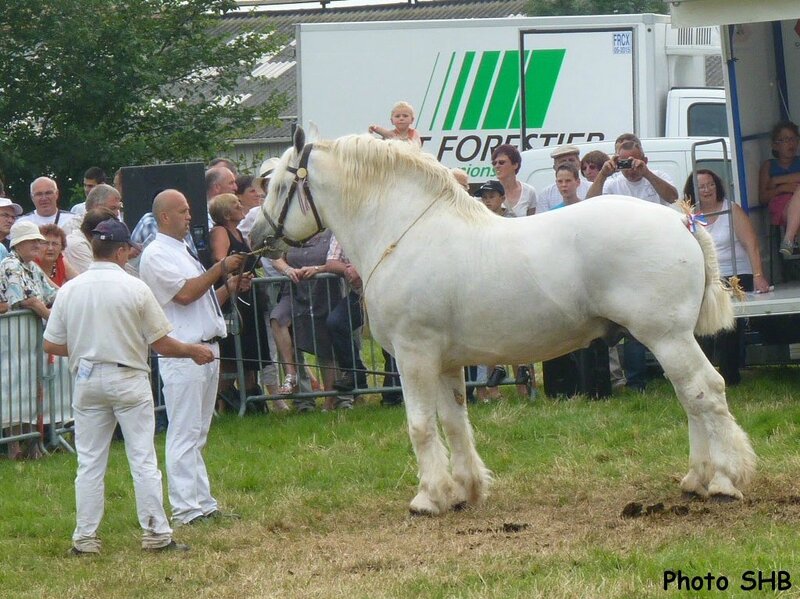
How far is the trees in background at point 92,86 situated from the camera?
20.2 metres

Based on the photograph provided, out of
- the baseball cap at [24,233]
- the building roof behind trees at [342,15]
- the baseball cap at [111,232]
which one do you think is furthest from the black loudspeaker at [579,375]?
the building roof behind trees at [342,15]

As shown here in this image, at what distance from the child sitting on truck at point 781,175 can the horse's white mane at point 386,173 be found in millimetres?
4066

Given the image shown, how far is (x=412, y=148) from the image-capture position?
8.34m

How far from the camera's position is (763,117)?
11617mm

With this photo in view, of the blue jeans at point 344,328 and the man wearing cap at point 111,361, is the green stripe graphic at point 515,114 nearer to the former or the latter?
the blue jeans at point 344,328

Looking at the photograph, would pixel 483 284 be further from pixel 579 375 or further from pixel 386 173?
pixel 579 375

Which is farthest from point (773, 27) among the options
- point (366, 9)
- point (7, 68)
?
point (366, 9)

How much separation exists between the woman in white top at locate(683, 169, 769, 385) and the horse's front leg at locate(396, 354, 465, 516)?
3.77 m

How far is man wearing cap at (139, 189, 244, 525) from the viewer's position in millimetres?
8195

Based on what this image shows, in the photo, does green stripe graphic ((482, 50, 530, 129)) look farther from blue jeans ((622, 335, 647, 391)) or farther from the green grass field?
the green grass field

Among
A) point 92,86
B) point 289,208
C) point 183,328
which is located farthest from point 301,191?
point 92,86

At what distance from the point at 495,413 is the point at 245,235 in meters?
2.88

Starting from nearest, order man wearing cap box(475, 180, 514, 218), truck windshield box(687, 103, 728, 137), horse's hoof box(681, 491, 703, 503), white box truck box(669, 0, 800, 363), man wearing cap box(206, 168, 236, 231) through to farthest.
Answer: horse's hoof box(681, 491, 703, 503), white box truck box(669, 0, 800, 363), man wearing cap box(475, 180, 514, 218), man wearing cap box(206, 168, 236, 231), truck windshield box(687, 103, 728, 137)

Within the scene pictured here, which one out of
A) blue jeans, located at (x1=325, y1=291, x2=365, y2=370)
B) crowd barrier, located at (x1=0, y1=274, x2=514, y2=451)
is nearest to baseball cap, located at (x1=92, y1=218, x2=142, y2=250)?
crowd barrier, located at (x1=0, y1=274, x2=514, y2=451)
